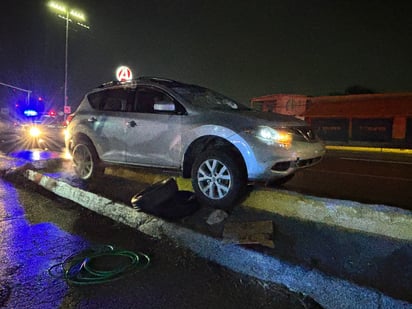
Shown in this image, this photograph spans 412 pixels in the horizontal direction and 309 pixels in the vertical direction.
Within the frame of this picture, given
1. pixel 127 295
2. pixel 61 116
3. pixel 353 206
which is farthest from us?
pixel 61 116

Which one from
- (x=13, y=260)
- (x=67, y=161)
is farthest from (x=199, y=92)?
(x=67, y=161)

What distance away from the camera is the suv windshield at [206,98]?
19.1ft

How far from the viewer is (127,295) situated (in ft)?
11.0

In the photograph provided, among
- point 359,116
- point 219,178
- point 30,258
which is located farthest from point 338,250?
point 359,116

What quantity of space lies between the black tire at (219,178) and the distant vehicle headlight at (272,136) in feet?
1.42

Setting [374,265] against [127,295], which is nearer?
[127,295]

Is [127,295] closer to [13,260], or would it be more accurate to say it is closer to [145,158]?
[13,260]

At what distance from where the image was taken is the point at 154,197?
17.3 feet

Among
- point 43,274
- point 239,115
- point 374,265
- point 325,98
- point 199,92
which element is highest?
point 325,98

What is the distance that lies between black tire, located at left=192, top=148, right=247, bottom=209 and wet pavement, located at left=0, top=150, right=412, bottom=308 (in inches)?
9.7

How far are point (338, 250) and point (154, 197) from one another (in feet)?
8.24

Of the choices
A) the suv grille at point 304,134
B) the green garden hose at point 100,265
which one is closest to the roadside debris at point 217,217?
the green garden hose at point 100,265

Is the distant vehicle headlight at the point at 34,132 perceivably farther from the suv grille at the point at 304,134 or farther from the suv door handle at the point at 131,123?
the suv grille at the point at 304,134

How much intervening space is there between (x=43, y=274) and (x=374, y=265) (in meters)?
3.26
